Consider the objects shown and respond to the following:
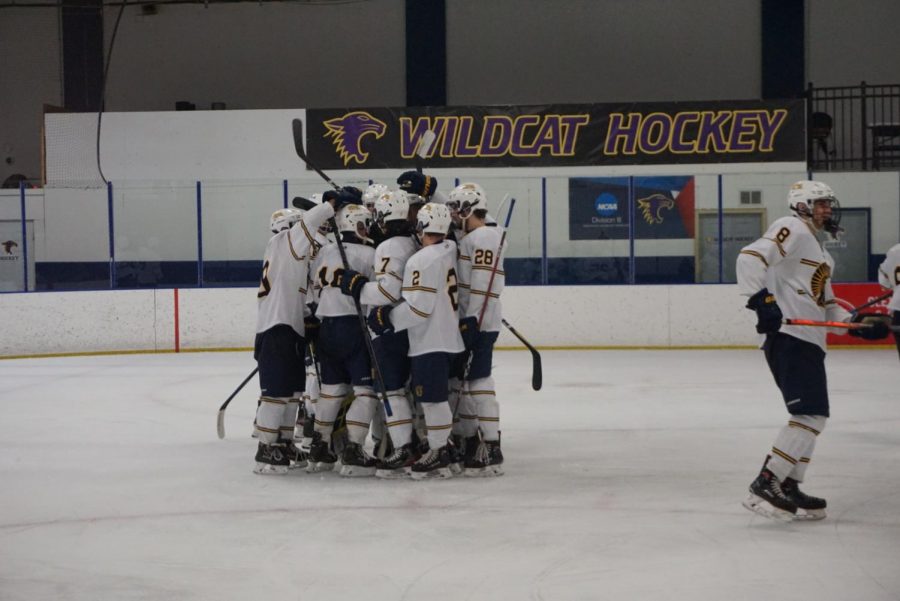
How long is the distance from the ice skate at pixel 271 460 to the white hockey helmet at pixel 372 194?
134cm

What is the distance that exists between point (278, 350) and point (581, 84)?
12930mm

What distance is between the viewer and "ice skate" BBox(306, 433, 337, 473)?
5.89 meters

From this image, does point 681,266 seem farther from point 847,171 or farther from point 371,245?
point 371,245

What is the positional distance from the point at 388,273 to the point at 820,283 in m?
2.03

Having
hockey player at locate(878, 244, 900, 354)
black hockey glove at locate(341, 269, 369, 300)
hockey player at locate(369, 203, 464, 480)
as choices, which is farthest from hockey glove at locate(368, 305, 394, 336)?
hockey player at locate(878, 244, 900, 354)

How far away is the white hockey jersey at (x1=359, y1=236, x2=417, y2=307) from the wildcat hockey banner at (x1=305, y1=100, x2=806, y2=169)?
31.1 ft

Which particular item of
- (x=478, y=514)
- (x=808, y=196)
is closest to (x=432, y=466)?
(x=478, y=514)

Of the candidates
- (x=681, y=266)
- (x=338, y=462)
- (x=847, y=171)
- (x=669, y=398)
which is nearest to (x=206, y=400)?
(x=338, y=462)

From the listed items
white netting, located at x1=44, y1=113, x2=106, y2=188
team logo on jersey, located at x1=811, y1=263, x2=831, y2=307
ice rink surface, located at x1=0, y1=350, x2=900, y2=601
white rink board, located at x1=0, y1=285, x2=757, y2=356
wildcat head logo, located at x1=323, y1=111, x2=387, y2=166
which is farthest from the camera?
white netting, located at x1=44, y1=113, x2=106, y2=188

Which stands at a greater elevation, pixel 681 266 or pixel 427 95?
pixel 427 95

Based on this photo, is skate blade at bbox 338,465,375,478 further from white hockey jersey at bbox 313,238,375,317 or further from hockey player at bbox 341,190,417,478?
white hockey jersey at bbox 313,238,375,317

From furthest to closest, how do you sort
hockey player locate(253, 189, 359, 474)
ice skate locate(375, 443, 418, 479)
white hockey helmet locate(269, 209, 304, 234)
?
white hockey helmet locate(269, 209, 304, 234) < hockey player locate(253, 189, 359, 474) < ice skate locate(375, 443, 418, 479)

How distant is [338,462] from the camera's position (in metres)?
6.16

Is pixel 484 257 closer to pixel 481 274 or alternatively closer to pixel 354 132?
pixel 481 274
